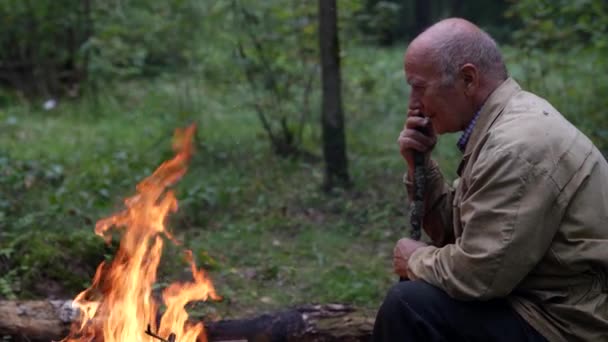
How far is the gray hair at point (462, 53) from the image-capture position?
338 cm

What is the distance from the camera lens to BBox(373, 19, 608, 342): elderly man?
10.2 feet

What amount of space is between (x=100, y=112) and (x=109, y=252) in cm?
635

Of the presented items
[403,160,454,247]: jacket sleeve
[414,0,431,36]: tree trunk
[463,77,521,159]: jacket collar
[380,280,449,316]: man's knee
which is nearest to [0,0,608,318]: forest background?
[403,160,454,247]: jacket sleeve

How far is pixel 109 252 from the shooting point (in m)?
5.85

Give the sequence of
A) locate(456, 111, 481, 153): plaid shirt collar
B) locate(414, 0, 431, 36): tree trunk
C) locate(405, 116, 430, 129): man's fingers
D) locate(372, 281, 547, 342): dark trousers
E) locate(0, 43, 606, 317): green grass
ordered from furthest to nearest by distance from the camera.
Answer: locate(414, 0, 431, 36): tree trunk → locate(0, 43, 606, 317): green grass → locate(405, 116, 430, 129): man's fingers → locate(456, 111, 481, 153): plaid shirt collar → locate(372, 281, 547, 342): dark trousers

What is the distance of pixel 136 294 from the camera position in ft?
14.3

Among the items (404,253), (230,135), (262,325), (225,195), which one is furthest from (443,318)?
(230,135)

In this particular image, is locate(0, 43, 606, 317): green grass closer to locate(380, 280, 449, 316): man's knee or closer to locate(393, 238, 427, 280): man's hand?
locate(393, 238, 427, 280): man's hand

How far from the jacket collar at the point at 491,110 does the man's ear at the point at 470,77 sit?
73 mm

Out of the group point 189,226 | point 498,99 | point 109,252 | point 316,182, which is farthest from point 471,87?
point 316,182

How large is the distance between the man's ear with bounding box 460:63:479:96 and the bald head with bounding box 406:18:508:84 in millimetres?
16

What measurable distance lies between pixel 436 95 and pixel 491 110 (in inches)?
8.9

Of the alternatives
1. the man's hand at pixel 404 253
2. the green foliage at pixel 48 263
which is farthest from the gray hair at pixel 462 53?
the green foliage at pixel 48 263

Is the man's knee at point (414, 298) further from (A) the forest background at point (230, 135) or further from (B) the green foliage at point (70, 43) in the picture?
(B) the green foliage at point (70, 43)
